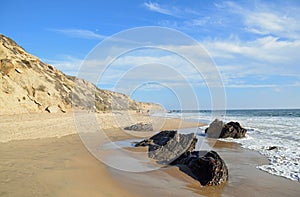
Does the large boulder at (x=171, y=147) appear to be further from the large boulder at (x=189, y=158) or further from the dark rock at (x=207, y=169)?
the dark rock at (x=207, y=169)

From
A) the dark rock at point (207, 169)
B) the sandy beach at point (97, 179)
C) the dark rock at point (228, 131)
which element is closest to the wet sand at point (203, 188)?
the sandy beach at point (97, 179)

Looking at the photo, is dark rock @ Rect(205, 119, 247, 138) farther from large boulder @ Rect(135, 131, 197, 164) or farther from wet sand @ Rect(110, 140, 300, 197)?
wet sand @ Rect(110, 140, 300, 197)

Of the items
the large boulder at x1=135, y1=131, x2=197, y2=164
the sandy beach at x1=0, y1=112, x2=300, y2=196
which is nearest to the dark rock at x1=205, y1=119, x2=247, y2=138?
the large boulder at x1=135, y1=131, x2=197, y2=164

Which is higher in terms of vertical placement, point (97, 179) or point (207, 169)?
point (207, 169)

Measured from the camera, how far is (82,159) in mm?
8000

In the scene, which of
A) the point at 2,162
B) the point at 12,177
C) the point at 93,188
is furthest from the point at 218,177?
the point at 2,162

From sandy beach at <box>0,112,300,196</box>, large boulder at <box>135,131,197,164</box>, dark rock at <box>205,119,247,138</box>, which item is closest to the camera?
sandy beach at <box>0,112,300,196</box>

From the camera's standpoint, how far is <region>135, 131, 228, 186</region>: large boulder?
20.7 feet

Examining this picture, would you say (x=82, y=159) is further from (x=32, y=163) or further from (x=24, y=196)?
(x=24, y=196)

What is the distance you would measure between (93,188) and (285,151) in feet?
31.7

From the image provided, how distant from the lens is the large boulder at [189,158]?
630cm

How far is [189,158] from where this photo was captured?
757cm

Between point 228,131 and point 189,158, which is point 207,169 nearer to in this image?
point 189,158

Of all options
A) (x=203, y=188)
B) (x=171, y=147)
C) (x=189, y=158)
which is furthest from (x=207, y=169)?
(x=171, y=147)
